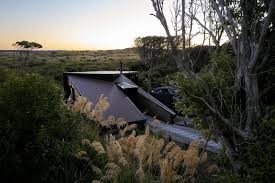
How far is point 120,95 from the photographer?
1448cm

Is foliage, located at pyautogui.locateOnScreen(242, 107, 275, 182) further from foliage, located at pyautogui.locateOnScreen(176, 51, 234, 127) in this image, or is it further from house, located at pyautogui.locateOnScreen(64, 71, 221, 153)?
house, located at pyautogui.locateOnScreen(64, 71, 221, 153)

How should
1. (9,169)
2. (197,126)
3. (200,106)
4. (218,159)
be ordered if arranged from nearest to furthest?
(9,169) → (200,106) → (218,159) → (197,126)

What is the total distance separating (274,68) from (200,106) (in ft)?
5.05

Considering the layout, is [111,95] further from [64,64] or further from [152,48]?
[64,64]

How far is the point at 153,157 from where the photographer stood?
643cm

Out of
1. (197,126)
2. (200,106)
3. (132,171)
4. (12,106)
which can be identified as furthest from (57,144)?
(197,126)

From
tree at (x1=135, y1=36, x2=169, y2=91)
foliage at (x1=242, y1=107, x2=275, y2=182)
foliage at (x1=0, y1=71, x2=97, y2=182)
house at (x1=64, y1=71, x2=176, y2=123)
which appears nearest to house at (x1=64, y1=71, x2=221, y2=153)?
house at (x1=64, y1=71, x2=176, y2=123)

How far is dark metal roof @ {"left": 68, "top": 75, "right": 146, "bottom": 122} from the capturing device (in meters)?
13.2

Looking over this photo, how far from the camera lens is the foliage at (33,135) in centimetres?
614

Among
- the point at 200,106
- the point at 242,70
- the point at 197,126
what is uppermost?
the point at 242,70

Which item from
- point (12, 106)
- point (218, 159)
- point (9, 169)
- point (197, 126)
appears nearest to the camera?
point (9, 169)

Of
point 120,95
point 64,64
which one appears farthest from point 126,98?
point 64,64

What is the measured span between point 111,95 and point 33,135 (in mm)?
8104

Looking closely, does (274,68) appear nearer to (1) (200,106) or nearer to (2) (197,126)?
(1) (200,106)
